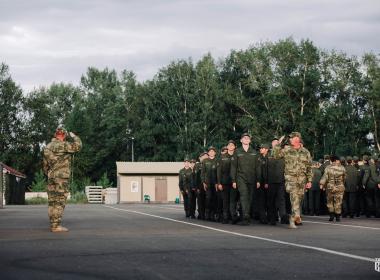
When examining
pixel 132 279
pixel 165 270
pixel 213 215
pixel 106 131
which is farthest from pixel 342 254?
pixel 106 131

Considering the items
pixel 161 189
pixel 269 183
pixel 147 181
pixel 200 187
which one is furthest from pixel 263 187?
pixel 147 181

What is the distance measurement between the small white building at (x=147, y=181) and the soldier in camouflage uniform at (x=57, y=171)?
5437 centimetres

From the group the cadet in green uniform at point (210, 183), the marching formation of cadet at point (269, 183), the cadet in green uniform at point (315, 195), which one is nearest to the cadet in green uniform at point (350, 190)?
the marching formation of cadet at point (269, 183)

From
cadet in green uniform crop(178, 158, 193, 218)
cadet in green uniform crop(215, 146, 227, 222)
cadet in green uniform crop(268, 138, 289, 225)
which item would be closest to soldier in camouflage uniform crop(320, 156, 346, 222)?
cadet in green uniform crop(268, 138, 289, 225)

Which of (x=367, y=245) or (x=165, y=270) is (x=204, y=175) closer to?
(x=367, y=245)

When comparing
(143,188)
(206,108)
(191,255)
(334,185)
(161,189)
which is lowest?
(191,255)

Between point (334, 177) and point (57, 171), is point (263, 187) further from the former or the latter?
point (57, 171)

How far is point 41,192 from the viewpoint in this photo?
260 ft

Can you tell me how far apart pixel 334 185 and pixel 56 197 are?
8.15m

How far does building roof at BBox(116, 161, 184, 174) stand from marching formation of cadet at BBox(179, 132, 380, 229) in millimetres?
46694

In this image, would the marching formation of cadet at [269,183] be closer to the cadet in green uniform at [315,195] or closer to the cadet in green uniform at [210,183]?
the cadet in green uniform at [210,183]

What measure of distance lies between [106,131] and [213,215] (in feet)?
241

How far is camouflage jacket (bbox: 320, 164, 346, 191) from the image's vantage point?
69.9ft

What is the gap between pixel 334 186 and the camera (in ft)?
69.7
